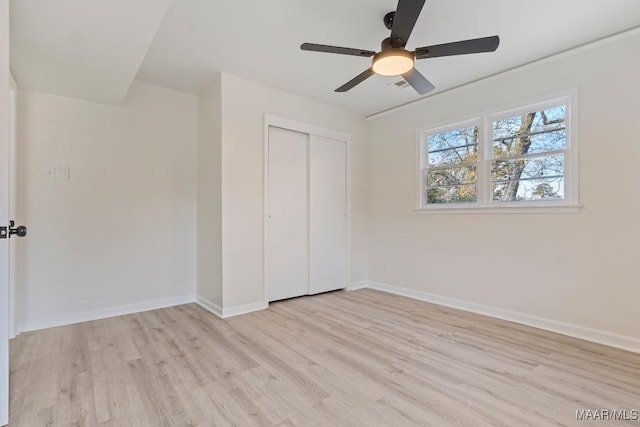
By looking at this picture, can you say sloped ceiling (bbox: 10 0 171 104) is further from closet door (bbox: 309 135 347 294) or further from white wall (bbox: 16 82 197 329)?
closet door (bbox: 309 135 347 294)

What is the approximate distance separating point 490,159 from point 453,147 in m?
0.49

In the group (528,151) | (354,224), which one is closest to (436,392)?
(528,151)

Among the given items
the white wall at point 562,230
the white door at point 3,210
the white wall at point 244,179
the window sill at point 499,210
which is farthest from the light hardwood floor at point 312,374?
the window sill at point 499,210

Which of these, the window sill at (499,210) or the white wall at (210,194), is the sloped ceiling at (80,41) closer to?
the white wall at (210,194)

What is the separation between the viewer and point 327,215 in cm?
437

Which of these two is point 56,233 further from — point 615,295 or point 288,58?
point 615,295

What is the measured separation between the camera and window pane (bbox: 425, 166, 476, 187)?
3.65 metres

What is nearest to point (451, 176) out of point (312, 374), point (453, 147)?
point (453, 147)

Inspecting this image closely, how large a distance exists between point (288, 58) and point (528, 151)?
8.39ft

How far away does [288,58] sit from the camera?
120 inches

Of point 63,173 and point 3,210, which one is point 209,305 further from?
point 3,210

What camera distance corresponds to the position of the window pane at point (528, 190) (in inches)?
117

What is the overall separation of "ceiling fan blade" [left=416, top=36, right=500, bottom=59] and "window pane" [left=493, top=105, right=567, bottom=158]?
1426 mm

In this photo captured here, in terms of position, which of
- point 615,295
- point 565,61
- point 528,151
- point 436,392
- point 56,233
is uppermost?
point 565,61
